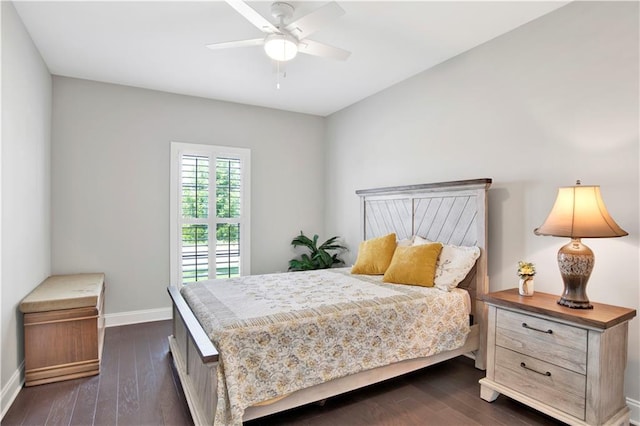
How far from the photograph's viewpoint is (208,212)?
4.55 metres

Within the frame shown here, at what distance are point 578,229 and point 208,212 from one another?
385 cm

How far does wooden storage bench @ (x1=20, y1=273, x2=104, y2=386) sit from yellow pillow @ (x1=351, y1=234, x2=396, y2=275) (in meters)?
2.31

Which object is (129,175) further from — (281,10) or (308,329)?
(308,329)

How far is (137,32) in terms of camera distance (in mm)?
2869

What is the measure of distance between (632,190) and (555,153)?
0.53 meters

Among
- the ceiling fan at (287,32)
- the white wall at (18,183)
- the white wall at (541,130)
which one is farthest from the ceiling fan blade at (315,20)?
the white wall at (18,183)

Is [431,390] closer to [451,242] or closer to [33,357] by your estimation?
[451,242]

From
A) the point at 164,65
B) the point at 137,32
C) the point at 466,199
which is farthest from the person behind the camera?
the point at 164,65

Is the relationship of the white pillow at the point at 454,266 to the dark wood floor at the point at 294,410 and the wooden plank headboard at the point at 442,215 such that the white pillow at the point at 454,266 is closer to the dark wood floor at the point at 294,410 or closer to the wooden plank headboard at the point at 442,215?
the wooden plank headboard at the point at 442,215

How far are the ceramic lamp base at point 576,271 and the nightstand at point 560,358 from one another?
0.07 m

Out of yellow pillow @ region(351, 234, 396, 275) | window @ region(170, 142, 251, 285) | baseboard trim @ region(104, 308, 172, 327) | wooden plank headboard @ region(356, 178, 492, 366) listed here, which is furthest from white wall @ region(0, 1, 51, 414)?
wooden plank headboard @ region(356, 178, 492, 366)

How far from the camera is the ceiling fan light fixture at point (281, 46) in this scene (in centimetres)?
241

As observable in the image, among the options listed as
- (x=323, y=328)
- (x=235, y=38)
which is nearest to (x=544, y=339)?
(x=323, y=328)

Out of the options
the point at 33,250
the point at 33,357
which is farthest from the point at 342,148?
the point at 33,357
